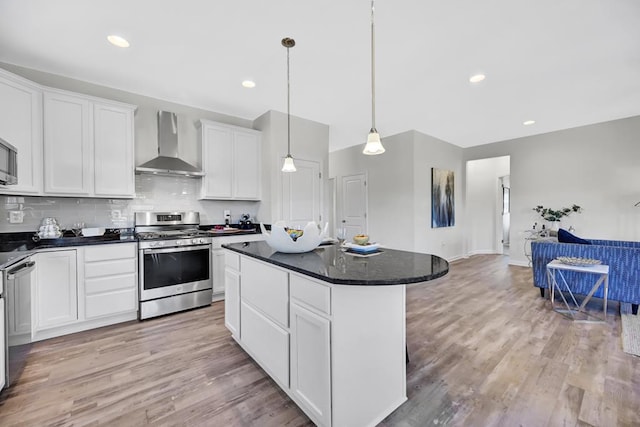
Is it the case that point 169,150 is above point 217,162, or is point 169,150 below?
above

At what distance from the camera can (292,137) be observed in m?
4.26

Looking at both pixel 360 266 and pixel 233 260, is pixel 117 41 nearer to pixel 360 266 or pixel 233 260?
pixel 233 260

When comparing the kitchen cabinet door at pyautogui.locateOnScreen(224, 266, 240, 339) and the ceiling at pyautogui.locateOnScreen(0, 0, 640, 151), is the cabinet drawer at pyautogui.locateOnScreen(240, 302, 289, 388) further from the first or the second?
the ceiling at pyautogui.locateOnScreen(0, 0, 640, 151)

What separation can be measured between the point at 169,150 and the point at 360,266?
3.21m

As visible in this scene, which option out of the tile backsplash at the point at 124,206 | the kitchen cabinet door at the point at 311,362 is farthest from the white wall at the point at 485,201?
the kitchen cabinet door at the point at 311,362

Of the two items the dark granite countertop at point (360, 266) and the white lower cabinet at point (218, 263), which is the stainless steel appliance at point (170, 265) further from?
the dark granite countertop at point (360, 266)

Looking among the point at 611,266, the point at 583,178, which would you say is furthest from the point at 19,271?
the point at 583,178

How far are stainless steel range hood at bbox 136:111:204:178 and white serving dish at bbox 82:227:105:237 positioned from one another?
2.67 feet

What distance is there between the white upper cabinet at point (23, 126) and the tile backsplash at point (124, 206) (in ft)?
1.25

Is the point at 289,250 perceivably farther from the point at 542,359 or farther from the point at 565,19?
the point at 565,19

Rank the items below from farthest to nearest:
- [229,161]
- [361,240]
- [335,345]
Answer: [229,161], [361,240], [335,345]

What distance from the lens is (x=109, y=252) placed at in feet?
9.22

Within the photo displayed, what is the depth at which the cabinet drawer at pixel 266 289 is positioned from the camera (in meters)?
1.65

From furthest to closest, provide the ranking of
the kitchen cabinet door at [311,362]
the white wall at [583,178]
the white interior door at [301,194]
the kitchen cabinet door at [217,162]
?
the white wall at [583,178], the white interior door at [301,194], the kitchen cabinet door at [217,162], the kitchen cabinet door at [311,362]
